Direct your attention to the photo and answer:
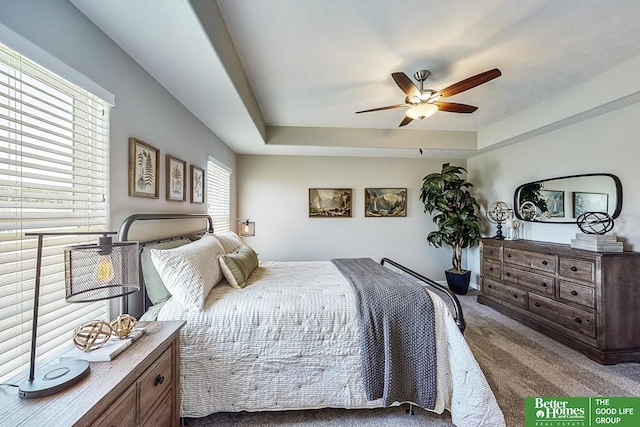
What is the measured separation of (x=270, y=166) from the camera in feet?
15.1

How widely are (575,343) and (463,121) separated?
9.45 ft

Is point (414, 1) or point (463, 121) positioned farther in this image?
point (463, 121)

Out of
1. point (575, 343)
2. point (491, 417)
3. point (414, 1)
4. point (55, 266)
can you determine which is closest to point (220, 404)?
point (55, 266)

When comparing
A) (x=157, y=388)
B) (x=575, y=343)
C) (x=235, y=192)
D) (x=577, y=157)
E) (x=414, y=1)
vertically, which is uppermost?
(x=414, y=1)

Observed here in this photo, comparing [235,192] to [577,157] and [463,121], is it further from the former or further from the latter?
[577,157]

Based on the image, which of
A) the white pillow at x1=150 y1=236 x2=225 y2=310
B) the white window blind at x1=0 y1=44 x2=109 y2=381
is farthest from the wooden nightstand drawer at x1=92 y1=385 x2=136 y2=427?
the white pillow at x1=150 y1=236 x2=225 y2=310

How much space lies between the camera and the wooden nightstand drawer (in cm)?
91

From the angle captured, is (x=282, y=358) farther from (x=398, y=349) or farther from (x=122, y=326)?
(x=122, y=326)

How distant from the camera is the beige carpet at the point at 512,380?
5.59 feet

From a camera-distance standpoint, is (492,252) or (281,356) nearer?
(281,356)

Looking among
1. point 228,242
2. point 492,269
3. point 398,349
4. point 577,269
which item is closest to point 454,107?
point 577,269

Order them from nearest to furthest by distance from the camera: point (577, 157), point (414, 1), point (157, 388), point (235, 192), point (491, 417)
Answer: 1. point (157, 388)
2. point (491, 417)
3. point (414, 1)
4. point (577, 157)
5. point (235, 192)

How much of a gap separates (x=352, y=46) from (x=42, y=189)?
2.16 m

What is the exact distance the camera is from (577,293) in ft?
8.43
